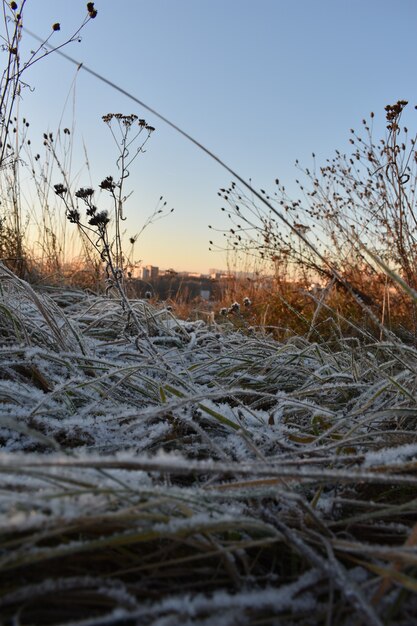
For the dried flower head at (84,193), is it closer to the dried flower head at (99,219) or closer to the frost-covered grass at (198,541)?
the dried flower head at (99,219)

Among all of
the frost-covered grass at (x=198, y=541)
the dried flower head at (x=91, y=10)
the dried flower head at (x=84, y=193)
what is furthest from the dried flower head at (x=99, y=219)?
the dried flower head at (x=91, y=10)

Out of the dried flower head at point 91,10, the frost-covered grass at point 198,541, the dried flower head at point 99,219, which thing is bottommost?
the frost-covered grass at point 198,541

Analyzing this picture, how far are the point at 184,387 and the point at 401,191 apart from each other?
2093 mm

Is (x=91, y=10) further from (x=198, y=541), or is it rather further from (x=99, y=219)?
(x=198, y=541)

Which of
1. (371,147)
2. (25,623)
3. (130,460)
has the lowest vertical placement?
(25,623)

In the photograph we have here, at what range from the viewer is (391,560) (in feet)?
1.60

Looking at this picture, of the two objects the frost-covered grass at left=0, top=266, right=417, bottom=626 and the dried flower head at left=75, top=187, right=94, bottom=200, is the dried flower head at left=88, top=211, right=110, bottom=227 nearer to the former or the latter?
the dried flower head at left=75, top=187, right=94, bottom=200

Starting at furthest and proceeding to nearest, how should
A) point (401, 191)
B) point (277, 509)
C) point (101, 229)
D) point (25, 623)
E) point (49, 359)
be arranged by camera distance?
point (401, 191), point (101, 229), point (49, 359), point (277, 509), point (25, 623)

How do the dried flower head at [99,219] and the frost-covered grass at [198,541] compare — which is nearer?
the frost-covered grass at [198,541]

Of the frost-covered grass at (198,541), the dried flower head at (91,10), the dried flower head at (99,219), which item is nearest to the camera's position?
the frost-covered grass at (198,541)

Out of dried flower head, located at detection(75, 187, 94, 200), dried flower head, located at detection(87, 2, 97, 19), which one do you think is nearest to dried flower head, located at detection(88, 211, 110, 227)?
→ dried flower head, located at detection(75, 187, 94, 200)


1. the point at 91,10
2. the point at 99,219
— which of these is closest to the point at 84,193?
the point at 99,219

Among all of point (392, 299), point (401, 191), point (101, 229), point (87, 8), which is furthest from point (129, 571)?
point (392, 299)

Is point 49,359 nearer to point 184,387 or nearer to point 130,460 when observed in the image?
point 184,387
